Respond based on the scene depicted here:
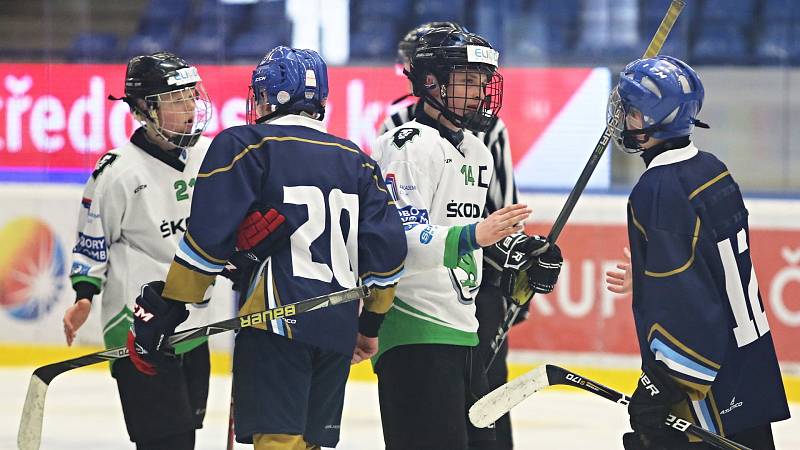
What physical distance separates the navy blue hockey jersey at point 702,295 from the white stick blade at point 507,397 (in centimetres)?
26

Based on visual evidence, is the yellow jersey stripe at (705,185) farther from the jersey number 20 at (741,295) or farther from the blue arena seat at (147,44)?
the blue arena seat at (147,44)

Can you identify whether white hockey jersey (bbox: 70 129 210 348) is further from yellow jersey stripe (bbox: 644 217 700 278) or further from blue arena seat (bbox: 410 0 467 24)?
blue arena seat (bbox: 410 0 467 24)

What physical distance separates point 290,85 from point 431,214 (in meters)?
0.45

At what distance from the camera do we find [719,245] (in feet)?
8.25

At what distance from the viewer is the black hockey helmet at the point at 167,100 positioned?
3396mm

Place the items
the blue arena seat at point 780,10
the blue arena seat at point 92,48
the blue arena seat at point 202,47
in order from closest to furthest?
1. the blue arena seat at point 780,10
2. the blue arena seat at point 202,47
3. the blue arena seat at point 92,48

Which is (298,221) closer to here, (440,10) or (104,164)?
(104,164)

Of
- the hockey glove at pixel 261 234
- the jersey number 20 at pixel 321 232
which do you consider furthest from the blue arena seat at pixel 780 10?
the hockey glove at pixel 261 234

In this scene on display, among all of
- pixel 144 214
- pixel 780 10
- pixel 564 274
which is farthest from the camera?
pixel 564 274

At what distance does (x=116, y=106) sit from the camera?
21.5ft

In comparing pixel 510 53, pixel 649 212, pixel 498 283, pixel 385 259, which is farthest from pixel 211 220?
pixel 510 53

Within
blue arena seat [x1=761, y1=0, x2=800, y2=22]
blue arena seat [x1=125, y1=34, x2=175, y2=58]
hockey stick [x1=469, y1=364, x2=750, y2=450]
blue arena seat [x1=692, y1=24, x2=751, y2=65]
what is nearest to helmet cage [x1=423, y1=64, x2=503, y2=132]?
hockey stick [x1=469, y1=364, x2=750, y2=450]

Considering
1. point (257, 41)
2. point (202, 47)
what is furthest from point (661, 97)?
point (202, 47)

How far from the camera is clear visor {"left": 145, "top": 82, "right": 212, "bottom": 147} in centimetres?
340
